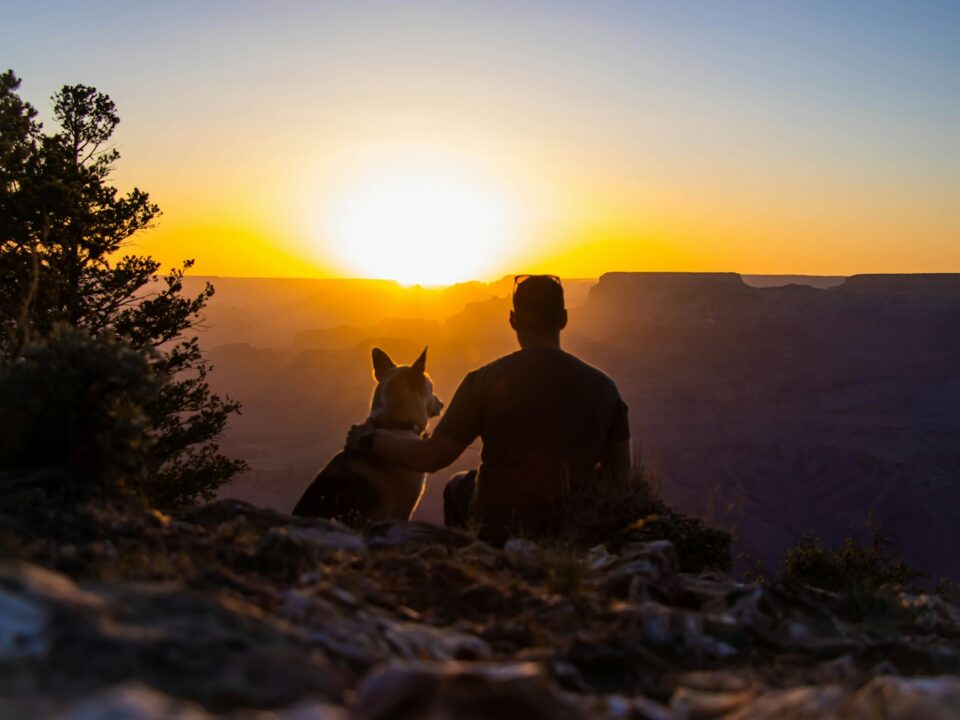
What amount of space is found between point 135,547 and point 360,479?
3.02 metres

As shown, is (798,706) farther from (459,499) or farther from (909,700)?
(459,499)

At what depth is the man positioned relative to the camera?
19.5 feet

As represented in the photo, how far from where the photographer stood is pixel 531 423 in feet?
19.6

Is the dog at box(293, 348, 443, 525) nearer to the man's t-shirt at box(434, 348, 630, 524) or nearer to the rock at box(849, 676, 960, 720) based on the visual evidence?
the man's t-shirt at box(434, 348, 630, 524)

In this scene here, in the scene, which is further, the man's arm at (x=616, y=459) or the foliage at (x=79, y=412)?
the man's arm at (x=616, y=459)

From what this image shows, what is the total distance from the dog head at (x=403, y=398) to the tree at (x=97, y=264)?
8109 mm

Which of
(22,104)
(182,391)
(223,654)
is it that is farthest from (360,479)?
(22,104)

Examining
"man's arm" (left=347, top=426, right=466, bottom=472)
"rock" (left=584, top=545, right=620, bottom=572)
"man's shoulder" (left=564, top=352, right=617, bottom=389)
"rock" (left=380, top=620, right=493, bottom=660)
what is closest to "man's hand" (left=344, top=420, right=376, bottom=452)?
"man's arm" (left=347, top=426, right=466, bottom=472)

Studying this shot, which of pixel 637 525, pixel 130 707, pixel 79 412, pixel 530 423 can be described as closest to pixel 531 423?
pixel 530 423

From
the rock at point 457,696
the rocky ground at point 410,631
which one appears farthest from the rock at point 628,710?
the rock at point 457,696

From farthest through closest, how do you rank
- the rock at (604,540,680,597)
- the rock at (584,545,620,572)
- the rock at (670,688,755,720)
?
the rock at (584,545,620,572), the rock at (604,540,680,597), the rock at (670,688,755,720)

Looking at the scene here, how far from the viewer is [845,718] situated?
2148 mm

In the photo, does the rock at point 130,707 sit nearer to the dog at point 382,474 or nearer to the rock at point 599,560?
the rock at point 599,560

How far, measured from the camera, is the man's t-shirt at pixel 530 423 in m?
5.96
